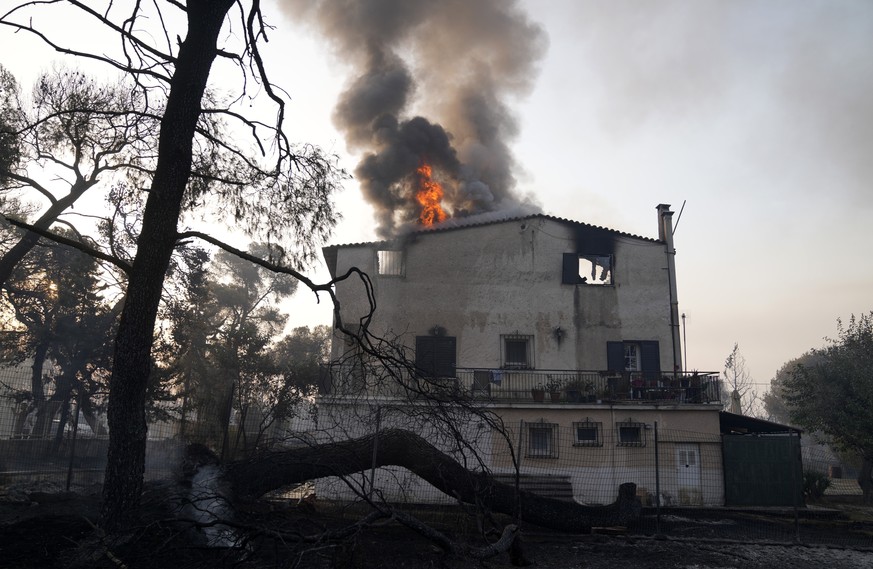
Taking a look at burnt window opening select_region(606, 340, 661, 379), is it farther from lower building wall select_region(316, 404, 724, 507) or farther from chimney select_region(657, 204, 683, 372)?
lower building wall select_region(316, 404, 724, 507)

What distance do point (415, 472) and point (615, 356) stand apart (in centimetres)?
1348

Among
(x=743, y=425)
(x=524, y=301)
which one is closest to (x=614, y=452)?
(x=743, y=425)

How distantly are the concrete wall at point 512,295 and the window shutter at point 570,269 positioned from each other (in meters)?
0.18

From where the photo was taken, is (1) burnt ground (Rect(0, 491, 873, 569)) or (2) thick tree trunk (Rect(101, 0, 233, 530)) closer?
(1) burnt ground (Rect(0, 491, 873, 569))

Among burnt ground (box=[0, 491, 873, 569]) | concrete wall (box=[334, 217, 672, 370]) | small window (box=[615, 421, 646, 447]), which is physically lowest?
burnt ground (box=[0, 491, 873, 569])

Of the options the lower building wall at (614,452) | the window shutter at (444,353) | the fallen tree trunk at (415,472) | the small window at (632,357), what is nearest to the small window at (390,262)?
the window shutter at (444,353)

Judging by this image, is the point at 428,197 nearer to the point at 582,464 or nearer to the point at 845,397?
the point at 582,464

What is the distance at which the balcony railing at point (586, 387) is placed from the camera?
19.4 meters

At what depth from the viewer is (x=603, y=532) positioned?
1088cm

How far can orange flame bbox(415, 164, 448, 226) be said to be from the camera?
81.7ft

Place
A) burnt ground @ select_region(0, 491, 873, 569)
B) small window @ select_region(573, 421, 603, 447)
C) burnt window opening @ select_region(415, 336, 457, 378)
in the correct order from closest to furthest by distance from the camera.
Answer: burnt ground @ select_region(0, 491, 873, 569), small window @ select_region(573, 421, 603, 447), burnt window opening @ select_region(415, 336, 457, 378)

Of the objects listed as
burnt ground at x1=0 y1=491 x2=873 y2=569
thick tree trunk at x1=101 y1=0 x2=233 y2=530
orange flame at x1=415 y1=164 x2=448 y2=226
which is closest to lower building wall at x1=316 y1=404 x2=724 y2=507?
burnt ground at x1=0 y1=491 x2=873 y2=569

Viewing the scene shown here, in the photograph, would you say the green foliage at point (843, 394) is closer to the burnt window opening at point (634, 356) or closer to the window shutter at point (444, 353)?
the burnt window opening at point (634, 356)

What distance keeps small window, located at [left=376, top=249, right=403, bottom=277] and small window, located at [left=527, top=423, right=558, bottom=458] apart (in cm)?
737
